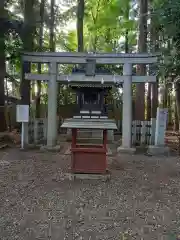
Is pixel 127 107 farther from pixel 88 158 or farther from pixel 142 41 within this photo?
pixel 142 41

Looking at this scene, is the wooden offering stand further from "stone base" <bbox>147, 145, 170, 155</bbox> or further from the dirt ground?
"stone base" <bbox>147, 145, 170, 155</bbox>

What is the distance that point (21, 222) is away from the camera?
4.96 meters

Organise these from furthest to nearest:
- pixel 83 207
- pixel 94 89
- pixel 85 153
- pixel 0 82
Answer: pixel 94 89
pixel 0 82
pixel 85 153
pixel 83 207

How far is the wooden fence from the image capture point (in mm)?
12203

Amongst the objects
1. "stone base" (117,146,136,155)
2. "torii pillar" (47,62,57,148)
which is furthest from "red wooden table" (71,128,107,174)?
"torii pillar" (47,62,57,148)

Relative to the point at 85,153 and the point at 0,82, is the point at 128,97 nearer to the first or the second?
the point at 85,153

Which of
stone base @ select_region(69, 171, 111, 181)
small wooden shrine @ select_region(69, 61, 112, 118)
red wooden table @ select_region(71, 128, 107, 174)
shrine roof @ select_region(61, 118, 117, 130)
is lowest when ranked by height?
stone base @ select_region(69, 171, 111, 181)

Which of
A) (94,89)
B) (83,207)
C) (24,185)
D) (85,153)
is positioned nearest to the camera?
(83,207)

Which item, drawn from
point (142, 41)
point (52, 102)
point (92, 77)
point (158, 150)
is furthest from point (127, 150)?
point (142, 41)

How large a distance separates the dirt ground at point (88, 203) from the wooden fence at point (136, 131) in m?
3.49

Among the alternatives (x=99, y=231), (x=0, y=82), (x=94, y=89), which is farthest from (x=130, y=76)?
(x=99, y=231)

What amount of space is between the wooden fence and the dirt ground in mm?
3485

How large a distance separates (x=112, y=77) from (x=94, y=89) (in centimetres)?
262

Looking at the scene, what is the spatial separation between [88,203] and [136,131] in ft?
24.7
